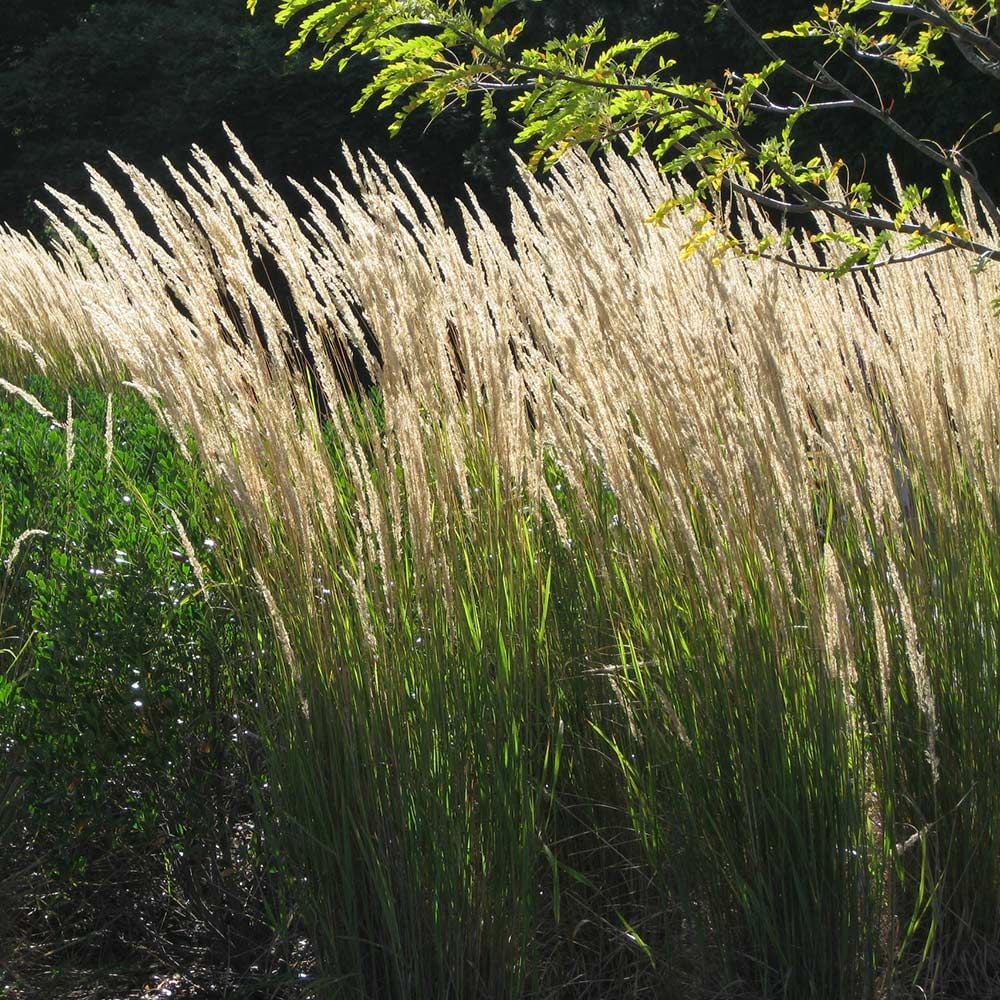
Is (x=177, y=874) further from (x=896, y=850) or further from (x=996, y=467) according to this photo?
(x=996, y=467)

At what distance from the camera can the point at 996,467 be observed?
8.73 ft

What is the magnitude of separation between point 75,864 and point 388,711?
1037 mm

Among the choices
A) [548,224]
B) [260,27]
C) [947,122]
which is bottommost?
[548,224]

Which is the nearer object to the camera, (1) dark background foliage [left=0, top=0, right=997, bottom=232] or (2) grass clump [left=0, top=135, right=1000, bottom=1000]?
(2) grass clump [left=0, top=135, right=1000, bottom=1000]

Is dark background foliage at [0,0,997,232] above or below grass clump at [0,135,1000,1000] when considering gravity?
above

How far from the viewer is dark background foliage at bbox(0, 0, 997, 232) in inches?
551

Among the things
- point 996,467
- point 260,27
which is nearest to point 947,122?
point 996,467

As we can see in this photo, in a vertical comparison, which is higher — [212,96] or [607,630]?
[212,96]

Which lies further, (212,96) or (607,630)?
(212,96)

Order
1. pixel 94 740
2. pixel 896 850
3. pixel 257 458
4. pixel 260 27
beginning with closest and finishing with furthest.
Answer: pixel 896 850 < pixel 257 458 < pixel 94 740 < pixel 260 27

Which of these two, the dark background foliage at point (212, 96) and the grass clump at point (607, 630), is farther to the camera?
the dark background foliage at point (212, 96)

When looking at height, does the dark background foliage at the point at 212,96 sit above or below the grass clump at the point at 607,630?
above

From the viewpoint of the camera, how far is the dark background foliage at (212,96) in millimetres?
13984

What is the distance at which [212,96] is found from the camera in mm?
17688
